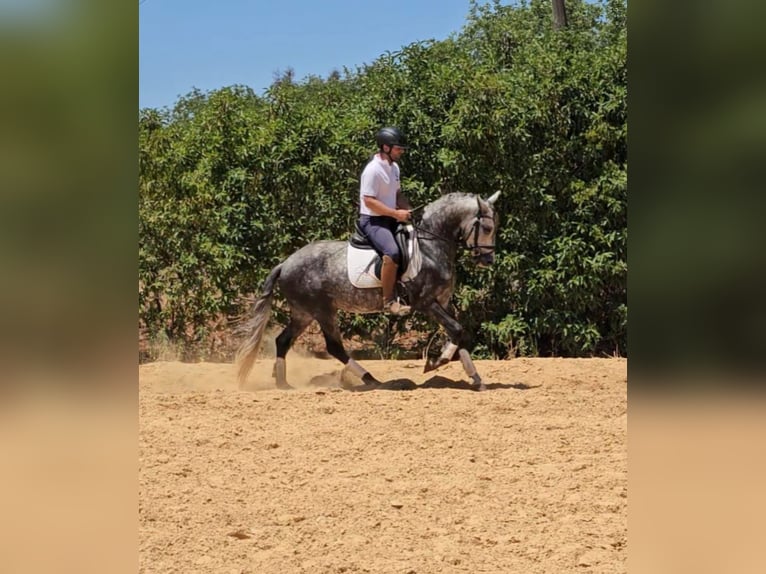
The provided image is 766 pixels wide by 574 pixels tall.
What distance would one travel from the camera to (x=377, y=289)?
9.74 metres

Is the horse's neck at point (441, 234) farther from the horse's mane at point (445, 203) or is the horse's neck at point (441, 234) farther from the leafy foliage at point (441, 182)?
the leafy foliage at point (441, 182)

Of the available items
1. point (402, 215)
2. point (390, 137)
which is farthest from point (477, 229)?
point (390, 137)

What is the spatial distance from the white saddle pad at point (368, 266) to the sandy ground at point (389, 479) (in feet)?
3.77

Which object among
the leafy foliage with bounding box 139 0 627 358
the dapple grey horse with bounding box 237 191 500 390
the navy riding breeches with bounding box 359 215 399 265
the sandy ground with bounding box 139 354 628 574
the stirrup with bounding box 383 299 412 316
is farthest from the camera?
the leafy foliage with bounding box 139 0 627 358

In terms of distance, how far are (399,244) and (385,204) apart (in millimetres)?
448

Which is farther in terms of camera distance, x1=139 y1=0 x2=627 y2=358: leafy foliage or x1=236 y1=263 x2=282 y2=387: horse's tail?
x1=139 y1=0 x2=627 y2=358: leafy foliage

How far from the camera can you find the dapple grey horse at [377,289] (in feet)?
31.9

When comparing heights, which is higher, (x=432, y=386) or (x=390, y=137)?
(x=390, y=137)

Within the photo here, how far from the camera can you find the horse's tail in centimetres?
1005

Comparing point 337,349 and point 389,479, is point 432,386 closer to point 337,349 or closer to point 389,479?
point 337,349

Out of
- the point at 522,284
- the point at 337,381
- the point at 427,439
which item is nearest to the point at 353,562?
the point at 427,439

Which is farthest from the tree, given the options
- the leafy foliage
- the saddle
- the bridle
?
the saddle

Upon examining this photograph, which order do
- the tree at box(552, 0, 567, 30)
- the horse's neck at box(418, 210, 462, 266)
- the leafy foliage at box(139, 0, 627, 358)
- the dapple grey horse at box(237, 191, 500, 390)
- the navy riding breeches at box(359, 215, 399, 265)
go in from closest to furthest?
the navy riding breeches at box(359, 215, 399, 265), the dapple grey horse at box(237, 191, 500, 390), the horse's neck at box(418, 210, 462, 266), the leafy foliage at box(139, 0, 627, 358), the tree at box(552, 0, 567, 30)

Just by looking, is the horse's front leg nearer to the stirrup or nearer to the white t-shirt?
the stirrup
